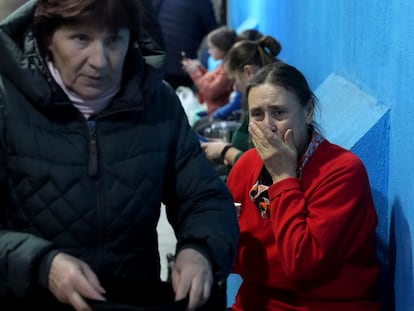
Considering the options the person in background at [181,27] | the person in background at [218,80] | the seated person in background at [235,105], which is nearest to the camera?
the seated person in background at [235,105]

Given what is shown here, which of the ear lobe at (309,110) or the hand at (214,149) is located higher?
the ear lobe at (309,110)

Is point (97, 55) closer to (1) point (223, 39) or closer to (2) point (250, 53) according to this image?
(2) point (250, 53)

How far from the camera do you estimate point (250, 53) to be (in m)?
4.32

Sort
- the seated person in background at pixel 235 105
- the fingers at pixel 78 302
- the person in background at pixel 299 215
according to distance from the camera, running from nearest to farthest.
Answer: the fingers at pixel 78 302, the person in background at pixel 299 215, the seated person in background at pixel 235 105

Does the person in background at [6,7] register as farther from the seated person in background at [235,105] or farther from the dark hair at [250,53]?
the seated person in background at [235,105]

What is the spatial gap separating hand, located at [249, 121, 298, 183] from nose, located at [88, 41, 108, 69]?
797mm

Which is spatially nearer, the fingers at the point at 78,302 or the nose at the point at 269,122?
the fingers at the point at 78,302

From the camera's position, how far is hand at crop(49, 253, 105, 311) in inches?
70.4

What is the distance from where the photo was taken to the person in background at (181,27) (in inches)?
301

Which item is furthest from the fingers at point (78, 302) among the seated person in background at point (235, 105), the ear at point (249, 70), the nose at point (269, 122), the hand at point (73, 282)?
the seated person in background at point (235, 105)

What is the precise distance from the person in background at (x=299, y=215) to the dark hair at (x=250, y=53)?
1467mm

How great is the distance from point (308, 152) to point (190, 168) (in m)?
0.65

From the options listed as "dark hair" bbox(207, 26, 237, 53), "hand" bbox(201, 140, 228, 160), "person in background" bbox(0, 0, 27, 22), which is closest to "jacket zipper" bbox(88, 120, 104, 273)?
"person in background" bbox(0, 0, 27, 22)

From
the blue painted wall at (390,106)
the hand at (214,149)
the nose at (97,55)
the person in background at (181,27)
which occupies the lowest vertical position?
the person in background at (181,27)
